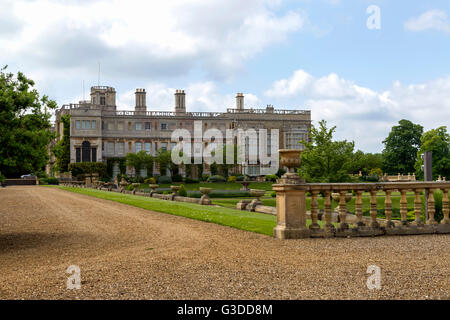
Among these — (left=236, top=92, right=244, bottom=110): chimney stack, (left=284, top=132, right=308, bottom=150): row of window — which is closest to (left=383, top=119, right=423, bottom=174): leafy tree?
(left=284, top=132, right=308, bottom=150): row of window

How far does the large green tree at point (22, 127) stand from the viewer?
32.4 feet

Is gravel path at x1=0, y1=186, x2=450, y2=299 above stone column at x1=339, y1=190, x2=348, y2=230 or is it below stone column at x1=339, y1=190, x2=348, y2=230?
below

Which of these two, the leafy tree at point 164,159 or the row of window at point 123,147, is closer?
the leafy tree at point 164,159

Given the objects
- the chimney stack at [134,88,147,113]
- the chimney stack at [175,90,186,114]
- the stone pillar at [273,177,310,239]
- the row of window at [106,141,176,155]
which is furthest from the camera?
the chimney stack at [175,90,186,114]

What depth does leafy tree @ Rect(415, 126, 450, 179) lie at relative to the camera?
60.6 metres

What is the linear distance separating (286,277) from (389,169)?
2838 inches

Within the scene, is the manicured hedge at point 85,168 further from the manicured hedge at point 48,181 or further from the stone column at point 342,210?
the stone column at point 342,210

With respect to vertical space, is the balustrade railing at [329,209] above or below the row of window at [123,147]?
below

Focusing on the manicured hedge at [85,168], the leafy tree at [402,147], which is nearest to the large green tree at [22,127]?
the manicured hedge at [85,168]

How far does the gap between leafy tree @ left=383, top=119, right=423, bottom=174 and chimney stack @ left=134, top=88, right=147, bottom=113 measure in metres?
39.5

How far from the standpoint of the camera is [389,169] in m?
73.8

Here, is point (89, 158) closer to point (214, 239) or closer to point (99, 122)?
point (99, 122)

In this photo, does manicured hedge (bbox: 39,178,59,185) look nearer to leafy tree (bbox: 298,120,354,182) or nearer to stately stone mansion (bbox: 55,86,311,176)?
stately stone mansion (bbox: 55,86,311,176)

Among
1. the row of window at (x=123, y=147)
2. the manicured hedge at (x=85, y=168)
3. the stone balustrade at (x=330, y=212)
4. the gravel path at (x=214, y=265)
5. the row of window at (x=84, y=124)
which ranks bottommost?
the gravel path at (x=214, y=265)
